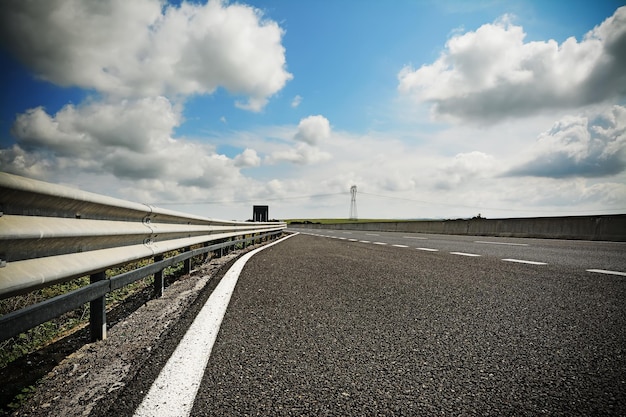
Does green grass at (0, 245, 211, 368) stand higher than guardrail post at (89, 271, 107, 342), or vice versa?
guardrail post at (89, 271, 107, 342)

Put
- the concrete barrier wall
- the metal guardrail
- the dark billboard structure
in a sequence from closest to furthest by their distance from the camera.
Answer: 1. the metal guardrail
2. the concrete barrier wall
3. the dark billboard structure

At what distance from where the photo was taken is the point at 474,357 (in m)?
2.38

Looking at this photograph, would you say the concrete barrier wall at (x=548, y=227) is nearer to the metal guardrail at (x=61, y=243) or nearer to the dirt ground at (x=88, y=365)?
the dirt ground at (x=88, y=365)

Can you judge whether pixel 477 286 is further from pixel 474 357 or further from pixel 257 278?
pixel 257 278

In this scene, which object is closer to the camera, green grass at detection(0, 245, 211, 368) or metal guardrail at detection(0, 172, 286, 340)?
metal guardrail at detection(0, 172, 286, 340)

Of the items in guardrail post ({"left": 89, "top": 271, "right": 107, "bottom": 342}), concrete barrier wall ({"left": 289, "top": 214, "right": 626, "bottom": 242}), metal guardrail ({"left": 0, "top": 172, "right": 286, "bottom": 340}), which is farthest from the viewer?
concrete barrier wall ({"left": 289, "top": 214, "right": 626, "bottom": 242})

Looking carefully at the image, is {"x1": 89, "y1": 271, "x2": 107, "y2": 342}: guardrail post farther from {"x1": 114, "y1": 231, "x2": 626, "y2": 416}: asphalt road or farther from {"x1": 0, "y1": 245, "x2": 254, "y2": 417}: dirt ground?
{"x1": 114, "y1": 231, "x2": 626, "y2": 416}: asphalt road

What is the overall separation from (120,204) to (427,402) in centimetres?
280

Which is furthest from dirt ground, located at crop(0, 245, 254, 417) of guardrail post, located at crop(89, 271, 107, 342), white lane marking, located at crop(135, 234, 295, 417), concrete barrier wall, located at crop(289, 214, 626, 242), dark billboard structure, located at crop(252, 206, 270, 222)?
dark billboard structure, located at crop(252, 206, 270, 222)

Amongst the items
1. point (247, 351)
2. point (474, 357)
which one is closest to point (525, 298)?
point (474, 357)

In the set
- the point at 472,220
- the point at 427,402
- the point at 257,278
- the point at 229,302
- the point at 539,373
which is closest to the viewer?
the point at 427,402

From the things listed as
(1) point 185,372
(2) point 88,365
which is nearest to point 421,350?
(1) point 185,372

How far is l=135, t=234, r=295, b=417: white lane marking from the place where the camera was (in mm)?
1757

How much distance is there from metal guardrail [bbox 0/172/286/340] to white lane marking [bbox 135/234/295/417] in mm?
693
